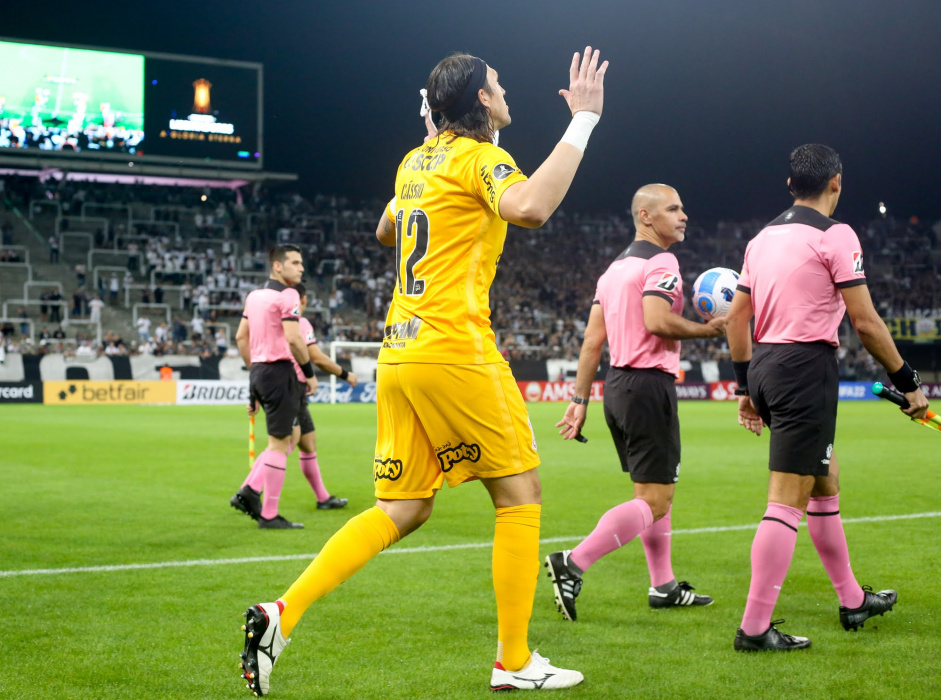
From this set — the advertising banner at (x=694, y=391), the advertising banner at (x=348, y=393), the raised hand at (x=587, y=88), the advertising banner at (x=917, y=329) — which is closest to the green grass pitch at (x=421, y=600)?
the raised hand at (x=587, y=88)

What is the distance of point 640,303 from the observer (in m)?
5.39

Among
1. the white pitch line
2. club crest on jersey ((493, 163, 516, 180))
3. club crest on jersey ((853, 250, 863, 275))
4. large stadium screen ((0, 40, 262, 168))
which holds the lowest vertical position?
the white pitch line

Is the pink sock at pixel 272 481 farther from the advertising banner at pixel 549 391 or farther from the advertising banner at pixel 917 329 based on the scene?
the advertising banner at pixel 917 329

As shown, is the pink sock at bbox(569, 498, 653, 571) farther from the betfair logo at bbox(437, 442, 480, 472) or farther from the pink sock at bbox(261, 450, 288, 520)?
the pink sock at bbox(261, 450, 288, 520)

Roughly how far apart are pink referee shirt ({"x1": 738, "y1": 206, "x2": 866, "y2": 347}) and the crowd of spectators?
31957 millimetres

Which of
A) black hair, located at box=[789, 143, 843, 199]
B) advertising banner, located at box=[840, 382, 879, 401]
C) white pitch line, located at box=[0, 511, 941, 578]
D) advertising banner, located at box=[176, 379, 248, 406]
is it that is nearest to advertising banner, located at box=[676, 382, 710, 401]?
advertising banner, located at box=[840, 382, 879, 401]

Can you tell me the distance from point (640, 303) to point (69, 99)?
3858cm

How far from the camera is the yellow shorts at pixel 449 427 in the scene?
3.65 metres

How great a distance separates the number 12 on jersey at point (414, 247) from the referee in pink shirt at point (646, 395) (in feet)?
5.52

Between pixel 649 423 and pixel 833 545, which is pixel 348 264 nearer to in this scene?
pixel 649 423

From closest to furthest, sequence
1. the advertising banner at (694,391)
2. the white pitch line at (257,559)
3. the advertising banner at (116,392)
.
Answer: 1. the white pitch line at (257,559)
2. the advertising banner at (116,392)
3. the advertising banner at (694,391)

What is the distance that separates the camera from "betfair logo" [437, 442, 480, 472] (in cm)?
368

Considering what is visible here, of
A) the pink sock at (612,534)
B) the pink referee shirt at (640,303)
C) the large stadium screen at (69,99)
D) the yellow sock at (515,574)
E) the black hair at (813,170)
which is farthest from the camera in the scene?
the large stadium screen at (69,99)

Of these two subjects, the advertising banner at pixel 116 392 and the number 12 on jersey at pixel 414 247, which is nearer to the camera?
the number 12 on jersey at pixel 414 247
